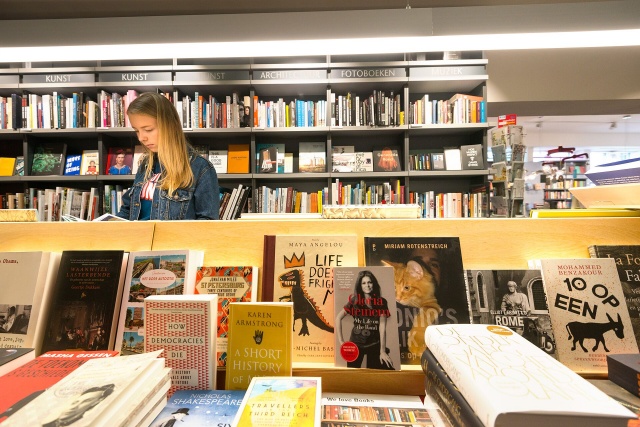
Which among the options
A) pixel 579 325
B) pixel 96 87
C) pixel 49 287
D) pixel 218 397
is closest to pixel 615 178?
pixel 579 325

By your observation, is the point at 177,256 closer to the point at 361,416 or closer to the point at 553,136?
the point at 361,416

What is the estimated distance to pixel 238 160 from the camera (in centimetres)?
350

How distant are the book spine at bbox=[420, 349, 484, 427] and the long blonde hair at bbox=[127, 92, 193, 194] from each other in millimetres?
1283

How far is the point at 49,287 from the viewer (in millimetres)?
921

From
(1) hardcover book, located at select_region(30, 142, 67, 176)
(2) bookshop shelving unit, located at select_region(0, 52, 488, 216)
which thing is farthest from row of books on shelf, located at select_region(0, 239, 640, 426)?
(1) hardcover book, located at select_region(30, 142, 67, 176)

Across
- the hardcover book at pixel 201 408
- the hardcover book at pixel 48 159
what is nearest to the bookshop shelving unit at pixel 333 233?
the hardcover book at pixel 201 408

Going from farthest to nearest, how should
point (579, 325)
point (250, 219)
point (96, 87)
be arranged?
point (96, 87) → point (250, 219) → point (579, 325)

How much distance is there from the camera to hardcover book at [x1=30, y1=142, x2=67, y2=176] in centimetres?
348

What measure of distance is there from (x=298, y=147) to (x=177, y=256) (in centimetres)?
288

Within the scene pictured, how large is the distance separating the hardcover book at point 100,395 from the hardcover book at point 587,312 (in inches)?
34.2

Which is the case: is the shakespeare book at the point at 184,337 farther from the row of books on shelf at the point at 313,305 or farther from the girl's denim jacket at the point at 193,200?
the girl's denim jacket at the point at 193,200

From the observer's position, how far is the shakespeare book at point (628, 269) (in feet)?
2.78

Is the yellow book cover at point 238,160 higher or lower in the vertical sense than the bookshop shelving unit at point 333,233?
higher

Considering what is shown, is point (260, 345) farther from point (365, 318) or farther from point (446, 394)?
point (446, 394)
